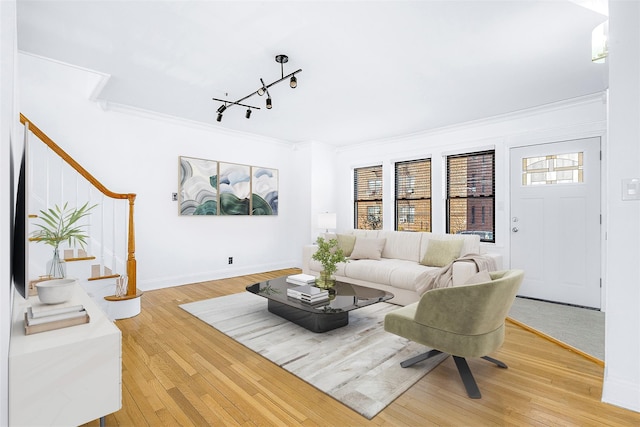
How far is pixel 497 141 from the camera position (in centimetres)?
474

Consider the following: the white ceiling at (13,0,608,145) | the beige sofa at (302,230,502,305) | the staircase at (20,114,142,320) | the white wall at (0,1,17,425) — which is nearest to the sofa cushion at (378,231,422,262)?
the beige sofa at (302,230,502,305)

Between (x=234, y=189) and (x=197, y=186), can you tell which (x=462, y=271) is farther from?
(x=197, y=186)

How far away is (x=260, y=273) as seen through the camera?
5953mm

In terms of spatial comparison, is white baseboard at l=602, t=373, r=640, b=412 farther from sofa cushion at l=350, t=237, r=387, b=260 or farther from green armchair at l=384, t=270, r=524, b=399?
sofa cushion at l=350, t=237, r=387, b=260

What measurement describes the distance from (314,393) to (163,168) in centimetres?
405

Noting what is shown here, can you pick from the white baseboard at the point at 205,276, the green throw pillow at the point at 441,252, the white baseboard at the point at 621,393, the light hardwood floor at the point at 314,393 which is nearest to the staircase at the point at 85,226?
the white baseboard at the point at 205,276

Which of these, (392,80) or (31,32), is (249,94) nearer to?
(392,80)

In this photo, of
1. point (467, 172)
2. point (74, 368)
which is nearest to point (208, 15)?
point (74, 368)

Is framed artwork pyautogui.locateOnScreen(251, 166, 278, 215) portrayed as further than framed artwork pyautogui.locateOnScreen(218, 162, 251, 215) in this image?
Yes

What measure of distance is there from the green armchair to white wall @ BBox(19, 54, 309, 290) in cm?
396

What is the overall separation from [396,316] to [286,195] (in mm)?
4583

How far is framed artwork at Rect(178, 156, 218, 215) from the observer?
5.02 meters

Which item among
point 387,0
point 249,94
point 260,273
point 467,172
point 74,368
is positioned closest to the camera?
point 74,368

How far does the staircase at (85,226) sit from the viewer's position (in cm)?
320
